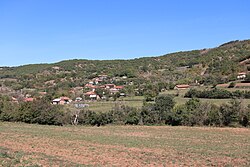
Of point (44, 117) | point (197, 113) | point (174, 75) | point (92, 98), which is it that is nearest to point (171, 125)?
point (197, 113)

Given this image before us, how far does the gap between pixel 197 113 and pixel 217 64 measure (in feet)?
262

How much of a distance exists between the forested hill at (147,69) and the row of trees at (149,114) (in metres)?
45.2

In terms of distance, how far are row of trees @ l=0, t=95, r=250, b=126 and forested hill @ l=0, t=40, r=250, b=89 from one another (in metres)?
45.2

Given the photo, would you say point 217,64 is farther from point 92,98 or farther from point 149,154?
point 149,154

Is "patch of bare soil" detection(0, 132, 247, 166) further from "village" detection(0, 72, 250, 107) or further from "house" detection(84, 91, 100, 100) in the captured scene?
"house" detection(84, 91, 100, 100)

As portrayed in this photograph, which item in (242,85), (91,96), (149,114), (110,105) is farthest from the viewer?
(91,96)

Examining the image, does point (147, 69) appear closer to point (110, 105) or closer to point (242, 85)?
point (242, 85)

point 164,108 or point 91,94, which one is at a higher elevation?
point 91,94

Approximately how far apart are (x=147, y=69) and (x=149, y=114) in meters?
96.9

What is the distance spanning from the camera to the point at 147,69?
6093 inches

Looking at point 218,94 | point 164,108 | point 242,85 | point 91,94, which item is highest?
point 242,85

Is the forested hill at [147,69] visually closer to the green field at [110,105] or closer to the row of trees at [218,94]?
the row of trees at [218,94]

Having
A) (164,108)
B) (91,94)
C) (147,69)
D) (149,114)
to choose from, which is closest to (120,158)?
(164,108)

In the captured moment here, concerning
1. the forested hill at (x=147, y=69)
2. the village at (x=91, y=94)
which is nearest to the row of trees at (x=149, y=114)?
the village at (x=91, y=94)
